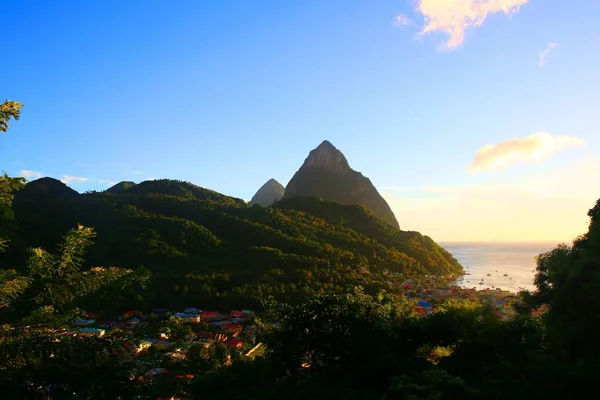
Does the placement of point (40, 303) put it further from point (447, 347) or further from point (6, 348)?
point (447, 347)

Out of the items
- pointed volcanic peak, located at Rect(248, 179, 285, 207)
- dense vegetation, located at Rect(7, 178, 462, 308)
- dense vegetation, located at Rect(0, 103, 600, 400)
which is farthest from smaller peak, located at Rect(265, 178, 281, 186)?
dense vegetation, located at Rect(0, 103, 600, 400)

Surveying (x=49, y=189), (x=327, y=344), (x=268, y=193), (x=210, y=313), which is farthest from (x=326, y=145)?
(x=327, y=344)

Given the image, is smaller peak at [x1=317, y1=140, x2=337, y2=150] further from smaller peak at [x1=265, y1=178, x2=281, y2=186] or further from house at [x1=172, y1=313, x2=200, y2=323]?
house at [x1=172, y1=313, x2=200, y2=323]

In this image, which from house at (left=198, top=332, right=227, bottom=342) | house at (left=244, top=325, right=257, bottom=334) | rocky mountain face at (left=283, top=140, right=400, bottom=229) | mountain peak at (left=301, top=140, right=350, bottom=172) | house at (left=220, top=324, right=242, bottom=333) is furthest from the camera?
mountain peak at (left=301, top=140, right=350, bottom=172)

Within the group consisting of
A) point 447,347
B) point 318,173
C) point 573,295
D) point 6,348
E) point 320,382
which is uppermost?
point 318,173

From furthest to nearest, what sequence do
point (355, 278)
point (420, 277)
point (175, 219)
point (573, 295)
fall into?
1. point (420, 277)
2. point (175, 219)
3. point (355, 278)
4. point (573, 295)

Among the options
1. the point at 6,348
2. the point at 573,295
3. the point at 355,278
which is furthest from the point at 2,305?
the point at 355,278

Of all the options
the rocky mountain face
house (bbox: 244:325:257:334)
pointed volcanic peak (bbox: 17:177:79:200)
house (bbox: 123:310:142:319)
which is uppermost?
the rocky mountain face

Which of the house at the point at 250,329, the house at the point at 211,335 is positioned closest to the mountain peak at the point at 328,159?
the house at the point at 250,329
